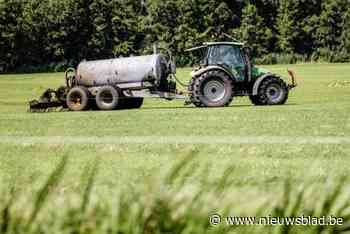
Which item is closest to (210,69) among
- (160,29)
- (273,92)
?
(273,92)

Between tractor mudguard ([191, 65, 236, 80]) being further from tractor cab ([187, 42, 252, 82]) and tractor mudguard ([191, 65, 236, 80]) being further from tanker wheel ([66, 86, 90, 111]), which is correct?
tanker wheel ([66, 86, 90, 111])

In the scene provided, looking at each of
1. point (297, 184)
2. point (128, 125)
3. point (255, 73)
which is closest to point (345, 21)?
point (255, 73)

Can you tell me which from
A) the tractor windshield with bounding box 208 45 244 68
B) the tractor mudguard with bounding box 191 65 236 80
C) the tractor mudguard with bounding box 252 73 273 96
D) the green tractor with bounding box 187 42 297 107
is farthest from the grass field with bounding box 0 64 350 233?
the tractor windshield with bounding box 208 45 244 68

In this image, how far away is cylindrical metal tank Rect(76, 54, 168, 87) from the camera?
73.8 feet

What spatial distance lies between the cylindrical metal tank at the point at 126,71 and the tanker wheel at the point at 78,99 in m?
0.83

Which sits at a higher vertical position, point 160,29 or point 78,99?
point 78,99

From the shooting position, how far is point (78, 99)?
73.3 ft

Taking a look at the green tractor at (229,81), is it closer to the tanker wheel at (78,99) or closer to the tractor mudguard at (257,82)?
the tractor mudguard at (257,82)

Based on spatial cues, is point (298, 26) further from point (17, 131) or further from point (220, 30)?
point (17, 131)

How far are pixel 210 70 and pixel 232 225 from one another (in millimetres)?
20700

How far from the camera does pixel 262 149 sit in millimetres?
9664

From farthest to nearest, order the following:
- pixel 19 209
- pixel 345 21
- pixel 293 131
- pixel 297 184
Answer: pixel 345 21, pixel 293 131, pixel 297 184, pixel 19 209

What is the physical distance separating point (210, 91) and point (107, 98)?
10.4ft

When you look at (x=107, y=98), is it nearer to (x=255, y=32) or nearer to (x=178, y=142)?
(x=178, y=142)
